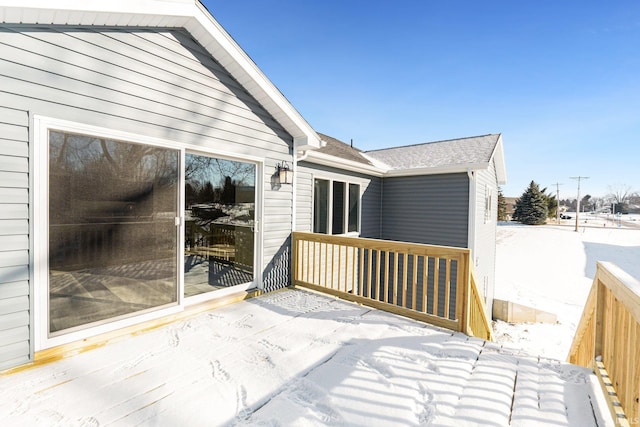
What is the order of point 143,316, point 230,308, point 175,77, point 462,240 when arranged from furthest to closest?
point 462,240 → point 230,308 → point 175,77 → point 143,316

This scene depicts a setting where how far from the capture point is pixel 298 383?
6.64 feet

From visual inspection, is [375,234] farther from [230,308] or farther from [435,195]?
[230,308]

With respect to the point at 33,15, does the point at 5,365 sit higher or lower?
lower

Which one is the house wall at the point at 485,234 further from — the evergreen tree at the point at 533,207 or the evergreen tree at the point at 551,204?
the evergreen tree at the point at 551,204

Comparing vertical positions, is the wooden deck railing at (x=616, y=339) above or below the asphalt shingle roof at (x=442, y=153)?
below

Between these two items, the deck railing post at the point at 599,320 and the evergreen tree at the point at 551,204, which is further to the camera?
the evergreen tree at the point at 551,204

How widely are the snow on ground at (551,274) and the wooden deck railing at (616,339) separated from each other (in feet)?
14.4

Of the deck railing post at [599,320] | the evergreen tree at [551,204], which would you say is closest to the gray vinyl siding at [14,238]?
the deck railing post at [599,320]

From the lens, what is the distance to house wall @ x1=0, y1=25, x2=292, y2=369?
208 centimetres

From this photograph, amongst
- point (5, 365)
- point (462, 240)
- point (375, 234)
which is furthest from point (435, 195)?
point (5, 365)

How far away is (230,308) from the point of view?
11.5 feet

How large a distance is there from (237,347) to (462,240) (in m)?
6.36

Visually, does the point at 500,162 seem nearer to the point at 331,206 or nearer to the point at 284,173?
the point at 331,206

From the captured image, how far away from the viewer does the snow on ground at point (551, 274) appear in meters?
8.45
